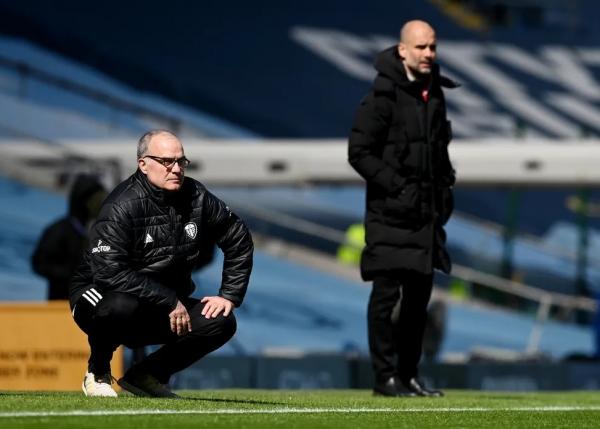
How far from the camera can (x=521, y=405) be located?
6.95 metres

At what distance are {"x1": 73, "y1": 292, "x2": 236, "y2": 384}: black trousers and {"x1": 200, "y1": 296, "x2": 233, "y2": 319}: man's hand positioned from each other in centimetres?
3

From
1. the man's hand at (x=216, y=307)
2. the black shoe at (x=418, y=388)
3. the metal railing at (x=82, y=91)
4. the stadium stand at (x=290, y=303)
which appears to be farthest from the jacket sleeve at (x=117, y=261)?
the metal railing at (x=82, y=91)

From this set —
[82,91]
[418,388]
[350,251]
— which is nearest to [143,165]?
[418,388]

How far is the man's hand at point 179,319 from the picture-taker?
6027 millimetres

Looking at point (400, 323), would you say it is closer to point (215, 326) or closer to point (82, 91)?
point (215, 326)

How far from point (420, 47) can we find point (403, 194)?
2.28ft

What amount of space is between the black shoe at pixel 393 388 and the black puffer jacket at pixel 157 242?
63.9 inches

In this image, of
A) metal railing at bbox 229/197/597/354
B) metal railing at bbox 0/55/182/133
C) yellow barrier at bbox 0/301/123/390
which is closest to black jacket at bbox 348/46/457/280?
yellow barrier at bbox 0/301/123/390

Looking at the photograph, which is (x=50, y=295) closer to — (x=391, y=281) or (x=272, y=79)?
(x=391, y=281)

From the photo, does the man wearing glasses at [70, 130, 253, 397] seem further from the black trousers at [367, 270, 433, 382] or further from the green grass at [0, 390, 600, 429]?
the black trousers at [367, 270, 433, 382]

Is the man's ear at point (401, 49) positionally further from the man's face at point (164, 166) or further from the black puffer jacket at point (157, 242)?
the man's face at point (164, 166)

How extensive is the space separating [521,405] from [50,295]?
13.2 feet

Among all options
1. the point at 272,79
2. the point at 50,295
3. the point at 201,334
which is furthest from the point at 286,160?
the point at 201,334

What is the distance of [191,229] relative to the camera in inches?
240
